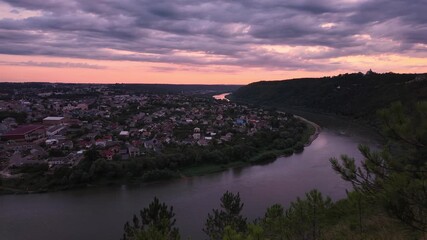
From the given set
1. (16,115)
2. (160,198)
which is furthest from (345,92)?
(160,198)

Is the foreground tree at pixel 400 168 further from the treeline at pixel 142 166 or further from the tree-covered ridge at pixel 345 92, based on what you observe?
the tree-covered ridge at pixel 345 92

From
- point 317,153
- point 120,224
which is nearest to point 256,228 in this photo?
point 120,224

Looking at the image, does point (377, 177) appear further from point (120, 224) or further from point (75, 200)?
point (75, 200)

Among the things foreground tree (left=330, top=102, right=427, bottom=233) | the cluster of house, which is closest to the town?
the cluster of house

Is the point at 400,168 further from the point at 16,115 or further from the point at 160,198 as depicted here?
the point at 16,115

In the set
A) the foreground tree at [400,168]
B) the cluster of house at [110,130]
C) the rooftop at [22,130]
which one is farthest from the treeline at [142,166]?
the foreground tree at [400,168]

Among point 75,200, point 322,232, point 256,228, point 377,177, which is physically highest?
point 377,177
